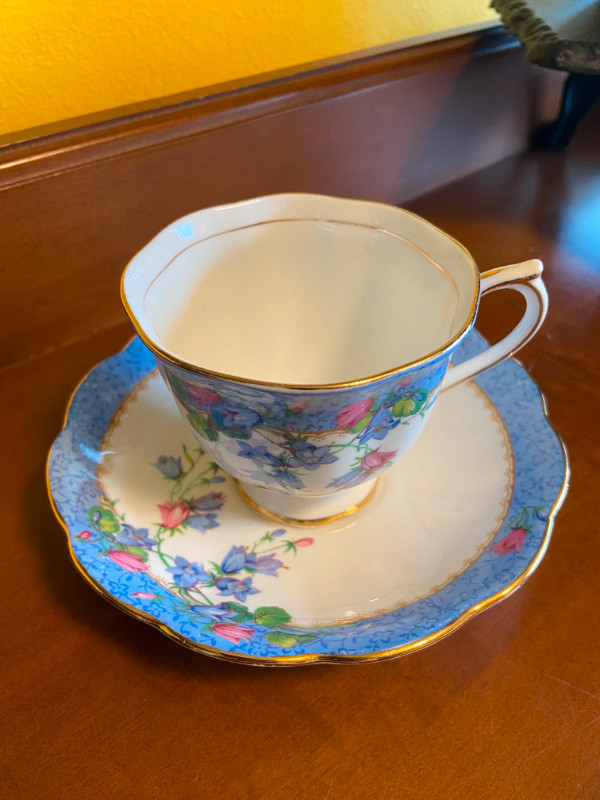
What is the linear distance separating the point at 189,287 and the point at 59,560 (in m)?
0.21

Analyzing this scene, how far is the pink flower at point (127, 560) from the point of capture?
1.29ft

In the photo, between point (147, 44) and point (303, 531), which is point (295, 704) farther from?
point (147, 44)

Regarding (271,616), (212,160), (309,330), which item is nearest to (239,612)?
(271,616)

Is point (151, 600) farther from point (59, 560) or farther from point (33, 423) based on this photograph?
point (33, 423)

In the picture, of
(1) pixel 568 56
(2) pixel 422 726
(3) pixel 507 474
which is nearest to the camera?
(2) pixel 422 726

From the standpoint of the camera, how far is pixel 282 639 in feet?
1.14

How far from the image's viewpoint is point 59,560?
422 mm

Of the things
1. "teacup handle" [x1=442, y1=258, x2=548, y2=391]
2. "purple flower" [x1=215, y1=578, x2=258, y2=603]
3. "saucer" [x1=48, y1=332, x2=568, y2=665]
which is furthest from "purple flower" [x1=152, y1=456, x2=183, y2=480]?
"teacup handle" [x1=442, y1=258, x2=548, y2=391]

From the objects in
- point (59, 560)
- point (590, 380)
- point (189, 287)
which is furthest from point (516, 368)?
point (59, 560)

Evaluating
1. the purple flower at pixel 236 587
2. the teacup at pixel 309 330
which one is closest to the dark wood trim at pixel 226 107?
the teacup at pixel 309 330

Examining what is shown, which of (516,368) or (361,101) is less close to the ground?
(361,101)

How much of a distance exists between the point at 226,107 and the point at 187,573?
41 cm

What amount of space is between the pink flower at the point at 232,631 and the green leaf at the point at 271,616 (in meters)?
0.02

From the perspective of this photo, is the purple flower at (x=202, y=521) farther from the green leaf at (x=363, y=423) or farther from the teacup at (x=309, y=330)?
the green leaf at (x=363, y=423)
